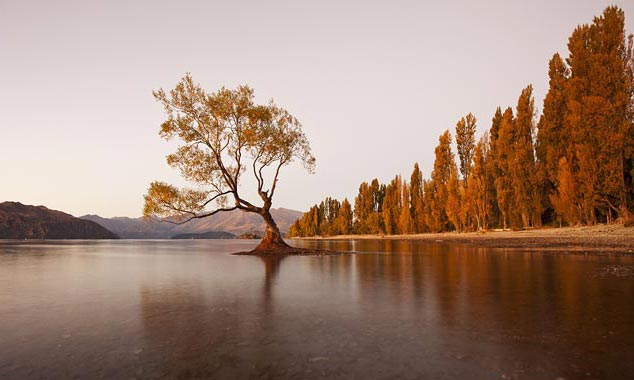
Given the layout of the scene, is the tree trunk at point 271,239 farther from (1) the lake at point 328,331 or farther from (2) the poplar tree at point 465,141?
(2) the poplar tree at point 465,141

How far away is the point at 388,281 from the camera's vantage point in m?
11.9

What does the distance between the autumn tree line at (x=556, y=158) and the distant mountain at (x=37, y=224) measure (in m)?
167

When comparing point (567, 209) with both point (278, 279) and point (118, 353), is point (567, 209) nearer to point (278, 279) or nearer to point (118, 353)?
point (278, 279)

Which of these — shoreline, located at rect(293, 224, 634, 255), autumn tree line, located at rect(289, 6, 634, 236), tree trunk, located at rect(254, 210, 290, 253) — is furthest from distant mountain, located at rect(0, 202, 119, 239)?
shoreline, located at rect(293, 224, 634, 255)

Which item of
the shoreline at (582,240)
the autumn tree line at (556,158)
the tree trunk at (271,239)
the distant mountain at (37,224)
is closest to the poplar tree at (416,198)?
the autumn tree line at (556,158)

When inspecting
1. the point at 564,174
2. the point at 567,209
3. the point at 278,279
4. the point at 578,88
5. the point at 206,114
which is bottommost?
the point at 278,279

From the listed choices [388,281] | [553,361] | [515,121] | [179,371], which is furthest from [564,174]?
[179,371]

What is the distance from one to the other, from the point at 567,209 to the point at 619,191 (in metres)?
6.05

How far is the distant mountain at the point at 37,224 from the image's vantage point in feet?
515

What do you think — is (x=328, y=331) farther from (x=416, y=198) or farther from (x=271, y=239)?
(x=416, y=198)

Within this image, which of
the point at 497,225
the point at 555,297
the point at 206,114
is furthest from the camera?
the point at 497,225

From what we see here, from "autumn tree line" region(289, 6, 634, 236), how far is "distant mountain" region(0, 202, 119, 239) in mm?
167492

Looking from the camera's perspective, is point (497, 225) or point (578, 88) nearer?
point (578, 88)

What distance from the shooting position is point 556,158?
139 ft
